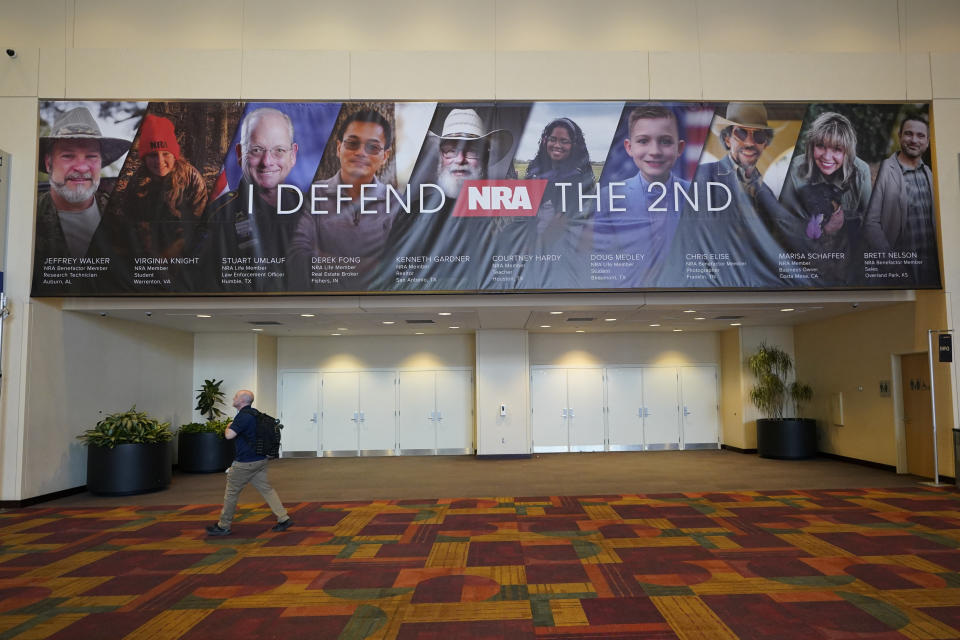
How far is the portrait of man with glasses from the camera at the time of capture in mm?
8867

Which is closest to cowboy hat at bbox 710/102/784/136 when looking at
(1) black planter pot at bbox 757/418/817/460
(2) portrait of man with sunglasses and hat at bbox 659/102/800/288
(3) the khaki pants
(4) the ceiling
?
(2) portrait of man with sunglasses and hat at bbox 659/102/800/288

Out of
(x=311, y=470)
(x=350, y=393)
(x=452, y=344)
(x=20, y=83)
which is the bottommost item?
(x=311, y=470)

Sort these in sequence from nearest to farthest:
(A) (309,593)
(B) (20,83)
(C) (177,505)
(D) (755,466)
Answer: (A) (309,593) → (C) (177,505) → (B) (20,83) → (D) (755,466)

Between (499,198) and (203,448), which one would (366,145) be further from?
(203,448)

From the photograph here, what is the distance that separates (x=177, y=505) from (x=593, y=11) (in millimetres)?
9667

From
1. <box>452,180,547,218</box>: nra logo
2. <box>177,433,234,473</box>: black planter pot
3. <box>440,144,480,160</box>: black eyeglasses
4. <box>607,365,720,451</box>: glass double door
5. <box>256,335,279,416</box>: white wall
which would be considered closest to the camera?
<box>452,180,547,218</box>: nra logo

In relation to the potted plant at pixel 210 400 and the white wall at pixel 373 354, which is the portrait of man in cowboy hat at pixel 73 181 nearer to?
the potted plant at pixel 210 400

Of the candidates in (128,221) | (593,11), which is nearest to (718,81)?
(593,11)

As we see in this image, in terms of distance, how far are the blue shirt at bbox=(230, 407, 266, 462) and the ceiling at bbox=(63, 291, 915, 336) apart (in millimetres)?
2982

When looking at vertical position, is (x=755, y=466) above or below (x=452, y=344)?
below

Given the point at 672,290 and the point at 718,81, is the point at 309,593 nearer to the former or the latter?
the point at 672,290

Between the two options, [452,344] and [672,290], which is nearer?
[672,290]

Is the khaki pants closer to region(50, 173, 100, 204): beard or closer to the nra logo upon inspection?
the nra logo

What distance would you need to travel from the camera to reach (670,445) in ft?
47.0
